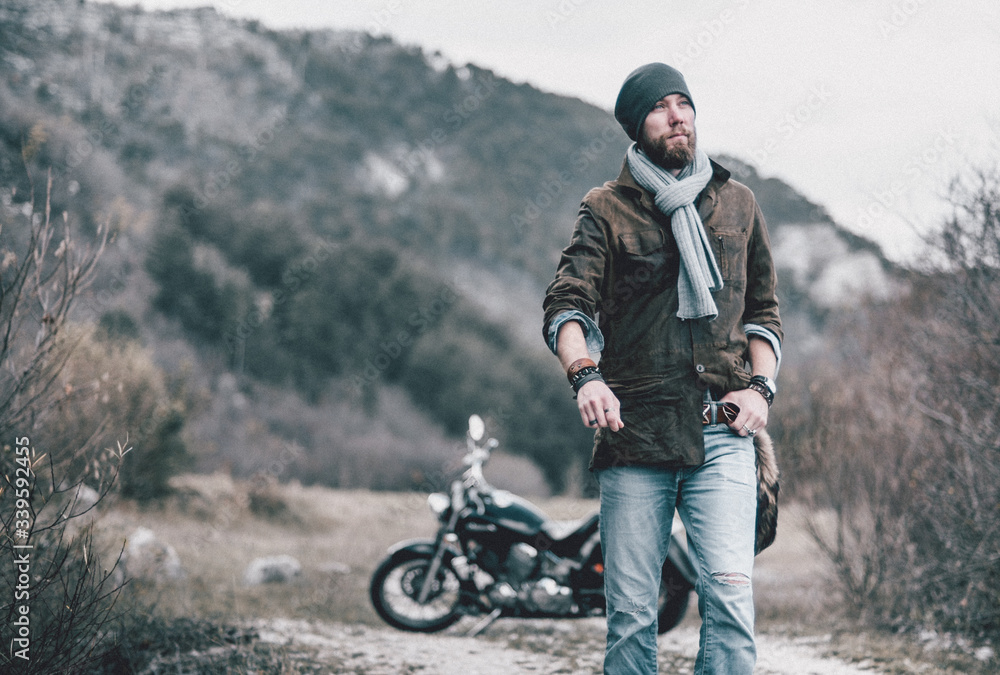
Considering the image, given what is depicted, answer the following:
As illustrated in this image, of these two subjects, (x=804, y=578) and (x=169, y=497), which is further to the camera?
(x=169, y=497)

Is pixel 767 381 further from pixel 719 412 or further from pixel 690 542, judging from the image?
pixel 690 542

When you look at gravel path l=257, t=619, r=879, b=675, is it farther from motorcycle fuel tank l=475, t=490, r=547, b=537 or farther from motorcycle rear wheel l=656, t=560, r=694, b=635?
motorcycle fuel tank l=475, t=490, r=547, b=537

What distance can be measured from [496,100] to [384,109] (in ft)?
38.7

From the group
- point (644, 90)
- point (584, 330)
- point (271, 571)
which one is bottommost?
point (271, 571)

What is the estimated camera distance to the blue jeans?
2037 mm

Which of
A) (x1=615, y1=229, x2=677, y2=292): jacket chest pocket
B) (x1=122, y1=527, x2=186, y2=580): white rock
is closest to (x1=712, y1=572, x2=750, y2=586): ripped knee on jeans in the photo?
(x1=615, y1=229, x2=677, y2=292): jacket chest pocket

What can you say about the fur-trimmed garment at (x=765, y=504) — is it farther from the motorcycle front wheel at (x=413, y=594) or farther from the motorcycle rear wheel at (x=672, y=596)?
the motorcycle front wheel at (x=413, y=594)

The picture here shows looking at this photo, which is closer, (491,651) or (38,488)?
(38,488)

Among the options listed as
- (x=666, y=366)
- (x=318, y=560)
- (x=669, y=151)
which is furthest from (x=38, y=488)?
(x=318, y=560)

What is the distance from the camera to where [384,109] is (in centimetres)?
6425

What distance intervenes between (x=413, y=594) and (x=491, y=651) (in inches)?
27.6

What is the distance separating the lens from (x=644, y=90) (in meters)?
2.32

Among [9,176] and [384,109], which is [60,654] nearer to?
[9,176]

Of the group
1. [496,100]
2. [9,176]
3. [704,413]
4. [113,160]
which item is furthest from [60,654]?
[496,100]
